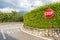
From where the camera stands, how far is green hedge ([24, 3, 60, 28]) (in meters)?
23.3

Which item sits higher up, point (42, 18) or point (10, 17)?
point (42, 18)

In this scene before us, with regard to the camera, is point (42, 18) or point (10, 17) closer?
point (42, 18)

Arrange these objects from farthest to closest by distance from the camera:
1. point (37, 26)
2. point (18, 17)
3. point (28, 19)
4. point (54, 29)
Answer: point (18, 17)
point (28, 19)
point (37, 26)
point (54, 29)

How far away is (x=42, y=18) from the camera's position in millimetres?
24734

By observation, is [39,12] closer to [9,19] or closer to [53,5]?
[53,5]

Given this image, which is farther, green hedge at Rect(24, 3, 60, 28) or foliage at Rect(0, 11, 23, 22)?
foliage at Rect(0, 11, 23, 22)

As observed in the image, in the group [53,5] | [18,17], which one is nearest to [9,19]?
[18,17]

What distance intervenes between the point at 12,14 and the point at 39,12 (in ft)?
95.0

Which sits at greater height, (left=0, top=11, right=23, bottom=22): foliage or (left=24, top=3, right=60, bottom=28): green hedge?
(left=24, top=3, right=60, bottom=28): green hedge

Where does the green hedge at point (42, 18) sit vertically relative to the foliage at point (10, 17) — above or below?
above

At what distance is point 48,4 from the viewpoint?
84.0ft

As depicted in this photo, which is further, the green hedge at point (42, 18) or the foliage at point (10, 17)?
the foliage at point (10, 17)

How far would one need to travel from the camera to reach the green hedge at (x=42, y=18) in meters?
23.3

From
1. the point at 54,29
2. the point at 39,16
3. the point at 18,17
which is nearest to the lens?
the point at 54,29
